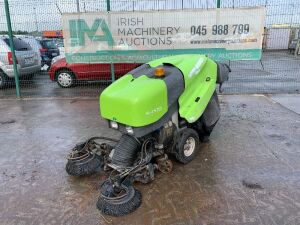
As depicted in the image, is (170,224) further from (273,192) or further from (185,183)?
(273,192)

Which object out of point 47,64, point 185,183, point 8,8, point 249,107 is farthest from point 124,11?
point 47,64

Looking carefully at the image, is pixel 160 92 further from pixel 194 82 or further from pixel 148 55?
pixel 148 55

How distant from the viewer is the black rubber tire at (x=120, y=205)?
2.93 metres

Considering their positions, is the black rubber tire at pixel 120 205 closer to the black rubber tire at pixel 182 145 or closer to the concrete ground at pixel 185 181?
the concrete ground at pixel 185 181

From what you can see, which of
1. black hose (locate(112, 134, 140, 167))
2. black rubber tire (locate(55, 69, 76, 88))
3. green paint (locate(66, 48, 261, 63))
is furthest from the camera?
black rubber tire (locate(55, 69, 76, 88))

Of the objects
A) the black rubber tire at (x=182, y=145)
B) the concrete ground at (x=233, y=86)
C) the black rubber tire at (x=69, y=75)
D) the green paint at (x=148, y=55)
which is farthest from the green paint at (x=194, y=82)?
the black rubber tire at (x=69, y=75)

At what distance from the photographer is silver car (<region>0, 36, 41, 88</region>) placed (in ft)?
30.2

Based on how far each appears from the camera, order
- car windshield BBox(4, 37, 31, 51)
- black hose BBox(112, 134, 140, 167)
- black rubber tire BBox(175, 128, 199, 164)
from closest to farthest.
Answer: black hose BBox(112, 134, 140, 167), black rubber tire BBox(175, 128, 199, 164), car windshield BBox(4, 37, 31, 51)

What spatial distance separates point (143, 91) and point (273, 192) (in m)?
1.77

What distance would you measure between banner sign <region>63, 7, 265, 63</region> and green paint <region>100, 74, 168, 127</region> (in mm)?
4162

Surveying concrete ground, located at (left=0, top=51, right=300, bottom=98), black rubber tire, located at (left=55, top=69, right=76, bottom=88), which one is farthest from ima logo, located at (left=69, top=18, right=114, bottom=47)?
black rubber tire, located at (left=55, top=69, right=76, bottom=88)

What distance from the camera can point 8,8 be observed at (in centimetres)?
752

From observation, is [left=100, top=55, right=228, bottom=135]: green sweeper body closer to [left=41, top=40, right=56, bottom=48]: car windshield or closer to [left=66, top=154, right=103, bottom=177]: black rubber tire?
[left=66, top=154, right=103, bottom=177]: black rubber tire

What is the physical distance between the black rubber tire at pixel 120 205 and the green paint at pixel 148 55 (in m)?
5.02
